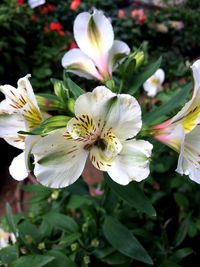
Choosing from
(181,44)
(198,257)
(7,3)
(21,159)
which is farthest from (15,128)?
(181,44)

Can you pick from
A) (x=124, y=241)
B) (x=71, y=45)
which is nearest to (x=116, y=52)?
(x=124, y=241)

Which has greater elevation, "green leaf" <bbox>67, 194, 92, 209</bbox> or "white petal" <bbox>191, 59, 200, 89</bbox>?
"white petal" <bbox>191, 59, 200, 89</bbox>

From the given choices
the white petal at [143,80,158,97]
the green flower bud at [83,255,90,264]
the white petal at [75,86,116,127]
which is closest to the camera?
the white petal at [75,86,116,127]

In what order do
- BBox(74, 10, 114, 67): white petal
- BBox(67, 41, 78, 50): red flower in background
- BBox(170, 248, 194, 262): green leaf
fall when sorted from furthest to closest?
1. BBox(67, 41, 78, 50): red flower in background
2. BBox(170, 248, 194, 262): green leaf
3. BBox(74, 10, 114, 67): white petal

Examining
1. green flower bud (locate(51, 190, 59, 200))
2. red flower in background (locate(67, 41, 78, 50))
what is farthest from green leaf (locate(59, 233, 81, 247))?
red flower in background (locate(67, 41, 78, 50))

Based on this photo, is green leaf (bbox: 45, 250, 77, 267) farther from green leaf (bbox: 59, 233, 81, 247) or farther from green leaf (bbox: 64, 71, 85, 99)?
green leaf (bbox: 64, 71, 85, 99)

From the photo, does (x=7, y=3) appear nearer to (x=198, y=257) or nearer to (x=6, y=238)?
(x=6, y=238)

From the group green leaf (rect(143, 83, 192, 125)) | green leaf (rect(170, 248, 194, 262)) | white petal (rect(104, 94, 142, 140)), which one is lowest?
green leaf (rect(170, 248, 194, 262))
